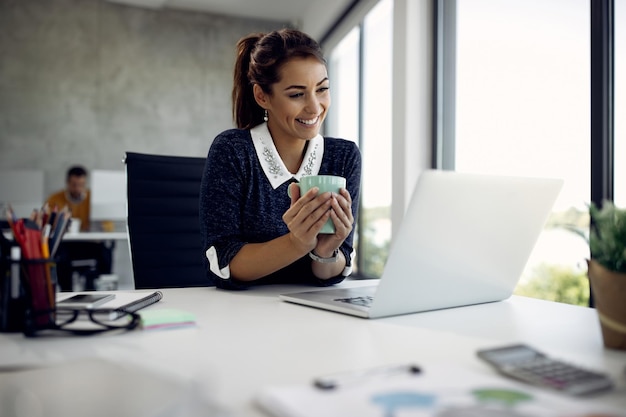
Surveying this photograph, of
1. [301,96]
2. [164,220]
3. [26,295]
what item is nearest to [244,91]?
[301,96]

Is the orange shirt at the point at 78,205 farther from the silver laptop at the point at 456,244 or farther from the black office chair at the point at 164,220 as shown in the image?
the silver laptop at the point at 456,244

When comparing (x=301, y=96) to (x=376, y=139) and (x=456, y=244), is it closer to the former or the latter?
(x=456, y=244)

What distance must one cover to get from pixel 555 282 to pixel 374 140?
1.97 m

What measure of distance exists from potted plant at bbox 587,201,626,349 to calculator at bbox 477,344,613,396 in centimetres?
15

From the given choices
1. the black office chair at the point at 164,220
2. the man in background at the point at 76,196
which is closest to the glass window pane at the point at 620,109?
the black office chair at the point at 164,220

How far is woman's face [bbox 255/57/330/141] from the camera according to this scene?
1.29 meters

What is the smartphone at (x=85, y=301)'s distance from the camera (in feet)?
2.71

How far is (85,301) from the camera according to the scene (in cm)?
87

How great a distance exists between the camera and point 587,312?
35.1 inches

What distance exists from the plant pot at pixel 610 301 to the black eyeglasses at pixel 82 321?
0.62 metres

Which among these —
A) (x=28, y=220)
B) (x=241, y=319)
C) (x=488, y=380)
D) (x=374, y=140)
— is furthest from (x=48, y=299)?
(x=374, y=140)

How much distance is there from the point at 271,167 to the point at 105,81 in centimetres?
510

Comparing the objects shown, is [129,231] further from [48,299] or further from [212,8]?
[212,8]

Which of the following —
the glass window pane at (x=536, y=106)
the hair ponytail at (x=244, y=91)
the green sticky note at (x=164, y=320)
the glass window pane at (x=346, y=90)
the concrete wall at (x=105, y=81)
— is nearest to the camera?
the green sticky note at (x=164, y=320)
